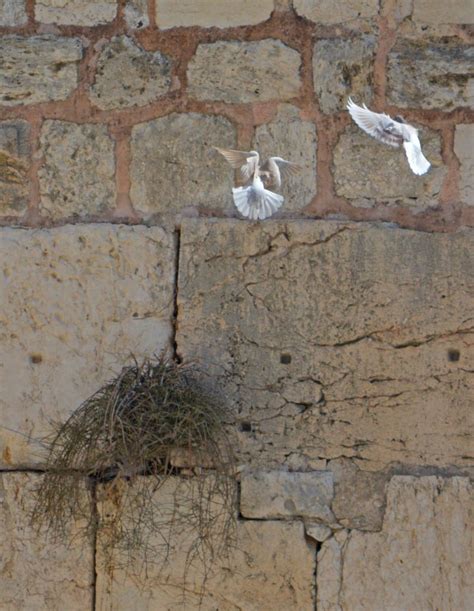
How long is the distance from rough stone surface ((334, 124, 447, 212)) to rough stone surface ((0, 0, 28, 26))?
123 cm

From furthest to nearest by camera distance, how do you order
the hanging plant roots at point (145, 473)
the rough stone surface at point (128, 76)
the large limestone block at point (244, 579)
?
1. the rough stone surface at point (128, 76)
2. the large limestone block at point (244, 579)
3. the hanging plant roots at point (145, 473)

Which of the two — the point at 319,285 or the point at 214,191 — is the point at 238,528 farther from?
the point at 214,191

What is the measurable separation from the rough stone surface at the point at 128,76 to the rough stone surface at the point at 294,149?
398 millimetres

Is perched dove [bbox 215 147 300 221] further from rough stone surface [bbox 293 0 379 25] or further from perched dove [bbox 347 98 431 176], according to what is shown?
rough stone surface [bbox 293 0 379 25]

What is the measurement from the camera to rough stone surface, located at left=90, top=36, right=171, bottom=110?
4.99 meters

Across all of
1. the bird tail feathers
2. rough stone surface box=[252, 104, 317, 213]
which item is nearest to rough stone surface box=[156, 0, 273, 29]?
rough stone surface box=[252, 104, 317, 213]

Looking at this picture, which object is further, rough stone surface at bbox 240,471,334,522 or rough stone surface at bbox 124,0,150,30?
rough stone surface at bbox 124,0,150,30

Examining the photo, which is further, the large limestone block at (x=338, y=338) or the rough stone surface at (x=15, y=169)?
the rough stone surface at (x=15, y=169)

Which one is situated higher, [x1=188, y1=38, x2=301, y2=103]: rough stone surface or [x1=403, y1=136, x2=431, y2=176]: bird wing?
[x1=188, y1=38, x2=301, y2=103]: rough stone surface

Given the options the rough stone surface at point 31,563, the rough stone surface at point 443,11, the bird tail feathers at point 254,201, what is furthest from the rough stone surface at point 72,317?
the rough stone surface at point 443,11

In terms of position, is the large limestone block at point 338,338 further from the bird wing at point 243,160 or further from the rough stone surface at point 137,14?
the rough stone surface at point 137,14

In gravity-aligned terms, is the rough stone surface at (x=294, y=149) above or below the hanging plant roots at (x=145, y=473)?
above

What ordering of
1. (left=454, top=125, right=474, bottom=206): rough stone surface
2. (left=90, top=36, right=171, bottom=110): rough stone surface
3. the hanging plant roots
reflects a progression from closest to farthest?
the hanging plant roots < (left=454, top=125, right=474, bottom=206): rough stone surface < (left=90, top=36, right=171, bottom=110): rough stone surface

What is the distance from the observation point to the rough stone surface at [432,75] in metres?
4.91
